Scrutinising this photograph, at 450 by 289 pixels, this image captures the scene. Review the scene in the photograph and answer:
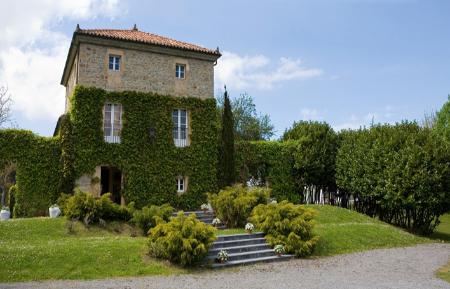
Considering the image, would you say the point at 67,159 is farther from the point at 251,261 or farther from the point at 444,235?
the point at 444,235

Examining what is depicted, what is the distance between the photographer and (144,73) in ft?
77.1

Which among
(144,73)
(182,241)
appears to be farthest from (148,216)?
(144,73)

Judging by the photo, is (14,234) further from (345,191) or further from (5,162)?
(345,191)

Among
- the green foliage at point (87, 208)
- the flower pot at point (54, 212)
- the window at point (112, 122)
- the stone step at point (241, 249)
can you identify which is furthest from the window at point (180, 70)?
the stone step at point (241, 249)

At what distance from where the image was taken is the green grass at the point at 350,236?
17609 millimetres

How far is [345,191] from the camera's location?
29203 millimetres

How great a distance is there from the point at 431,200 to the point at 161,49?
17.3m

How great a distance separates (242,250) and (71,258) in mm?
6062

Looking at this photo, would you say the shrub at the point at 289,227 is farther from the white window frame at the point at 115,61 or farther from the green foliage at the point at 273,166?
the white window frame at the point at 115,61

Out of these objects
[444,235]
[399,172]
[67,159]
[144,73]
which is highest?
[144,73]

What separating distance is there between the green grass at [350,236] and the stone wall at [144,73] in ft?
34.3

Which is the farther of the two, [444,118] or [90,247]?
[444,118]

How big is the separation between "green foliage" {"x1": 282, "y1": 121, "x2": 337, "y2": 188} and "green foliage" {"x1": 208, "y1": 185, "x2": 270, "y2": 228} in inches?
368

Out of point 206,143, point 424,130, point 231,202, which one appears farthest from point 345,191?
point 231,202
